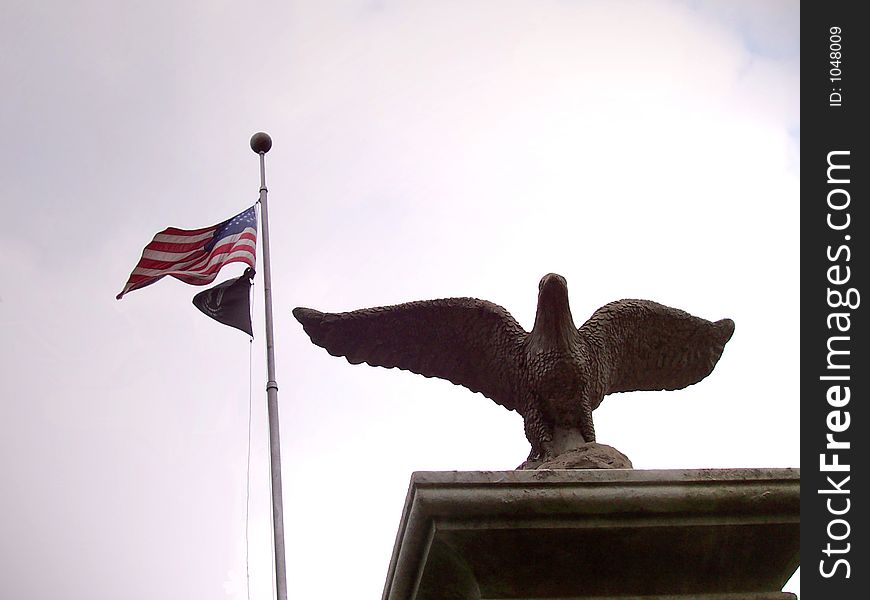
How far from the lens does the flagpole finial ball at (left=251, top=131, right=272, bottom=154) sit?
10.2 m

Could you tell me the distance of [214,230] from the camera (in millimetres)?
9734

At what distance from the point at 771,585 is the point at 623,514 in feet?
1.89

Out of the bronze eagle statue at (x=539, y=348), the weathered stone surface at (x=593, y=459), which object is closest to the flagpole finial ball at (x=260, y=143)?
the bronze eagle statue at (x=539, y=348)

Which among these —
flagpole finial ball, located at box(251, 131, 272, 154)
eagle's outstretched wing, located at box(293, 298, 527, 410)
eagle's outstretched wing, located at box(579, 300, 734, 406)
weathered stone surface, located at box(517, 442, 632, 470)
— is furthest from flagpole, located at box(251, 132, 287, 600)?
weathered stone surface, located at box(517, 442, 632, 470)

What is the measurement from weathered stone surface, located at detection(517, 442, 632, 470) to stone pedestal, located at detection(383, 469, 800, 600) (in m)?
0.52

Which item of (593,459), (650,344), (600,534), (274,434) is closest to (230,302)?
(274,434)

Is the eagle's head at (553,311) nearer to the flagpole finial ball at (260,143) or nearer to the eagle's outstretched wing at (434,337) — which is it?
the eagle's outstretched wing at (434,337)

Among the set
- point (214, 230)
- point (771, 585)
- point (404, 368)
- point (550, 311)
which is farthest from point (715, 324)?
point (214, 230)

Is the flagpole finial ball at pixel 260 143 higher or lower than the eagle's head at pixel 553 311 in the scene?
higher

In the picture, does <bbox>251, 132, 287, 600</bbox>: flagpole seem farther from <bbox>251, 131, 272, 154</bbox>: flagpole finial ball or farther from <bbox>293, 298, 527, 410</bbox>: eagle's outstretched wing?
<bbox>293, 298, 527, 410</bbox>: eagle's outstretched wing

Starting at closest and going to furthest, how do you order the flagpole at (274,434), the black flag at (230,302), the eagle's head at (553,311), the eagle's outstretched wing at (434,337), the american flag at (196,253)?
1. the eagle's head at (553,311)
2. the eagle's outstretched wing at (434,337)
3. the flagpole at (274,434)
4. the black flag at (230,302)
5. the american flag at (196,253)

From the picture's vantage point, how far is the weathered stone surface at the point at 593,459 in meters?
3.85

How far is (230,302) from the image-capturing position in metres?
9.34

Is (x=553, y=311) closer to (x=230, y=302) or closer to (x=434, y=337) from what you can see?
(x=434, y=337)
